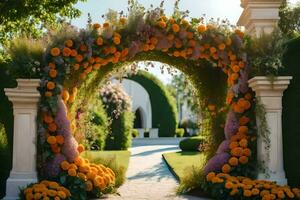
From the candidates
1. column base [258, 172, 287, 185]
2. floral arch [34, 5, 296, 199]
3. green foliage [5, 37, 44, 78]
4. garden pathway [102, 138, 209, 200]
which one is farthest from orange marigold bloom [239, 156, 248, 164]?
green foliage [5, 37, 44, 78]

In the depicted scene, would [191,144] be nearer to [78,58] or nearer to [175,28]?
[175,28]

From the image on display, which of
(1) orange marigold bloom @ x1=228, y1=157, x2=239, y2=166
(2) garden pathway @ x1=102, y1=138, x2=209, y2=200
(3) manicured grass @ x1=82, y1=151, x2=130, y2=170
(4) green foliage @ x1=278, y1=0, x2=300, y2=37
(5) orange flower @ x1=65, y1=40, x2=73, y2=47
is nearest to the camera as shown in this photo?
(5) orange flower @ x1=65, y1=40, x2=73, y2=47

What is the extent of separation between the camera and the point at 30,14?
1546 centimetres

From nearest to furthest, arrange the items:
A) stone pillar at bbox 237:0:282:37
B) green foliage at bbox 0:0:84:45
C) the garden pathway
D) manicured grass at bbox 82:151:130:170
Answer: the garden pathway, stone pillar at bbox 237:0:282:37, manicured grass at bbox 82:151:130:170, green foliage at bbox 0:0:84:45

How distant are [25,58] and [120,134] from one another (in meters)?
12.8

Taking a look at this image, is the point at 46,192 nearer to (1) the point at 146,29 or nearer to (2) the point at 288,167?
(1) the point at 146,29

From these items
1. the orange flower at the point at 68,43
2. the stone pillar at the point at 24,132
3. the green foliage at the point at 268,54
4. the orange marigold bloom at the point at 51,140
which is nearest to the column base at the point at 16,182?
the stone pillar at the point at 24,132

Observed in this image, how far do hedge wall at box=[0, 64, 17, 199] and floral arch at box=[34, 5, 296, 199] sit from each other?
52 centimetres

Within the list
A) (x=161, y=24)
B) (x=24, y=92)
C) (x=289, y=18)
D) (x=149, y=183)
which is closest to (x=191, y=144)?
(x=289, y=18)

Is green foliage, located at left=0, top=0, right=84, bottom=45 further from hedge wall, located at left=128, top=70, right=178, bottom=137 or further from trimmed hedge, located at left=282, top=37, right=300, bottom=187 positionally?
hedge wall, located at left=128, top=70, right=178, bottom=137

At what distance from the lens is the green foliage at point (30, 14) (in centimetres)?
1470

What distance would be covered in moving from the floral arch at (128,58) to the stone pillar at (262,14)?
644 mm

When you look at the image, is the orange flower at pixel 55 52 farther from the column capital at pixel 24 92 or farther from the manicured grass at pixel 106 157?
the manicured grass at pixel 106 157

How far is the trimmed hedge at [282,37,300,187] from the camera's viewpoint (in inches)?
294
